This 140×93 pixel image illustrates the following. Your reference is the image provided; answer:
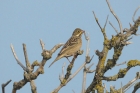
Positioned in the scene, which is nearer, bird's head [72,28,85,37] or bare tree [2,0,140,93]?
bare tree [2,0,140,93]

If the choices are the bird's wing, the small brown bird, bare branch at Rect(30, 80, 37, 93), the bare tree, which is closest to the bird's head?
the small brown bird

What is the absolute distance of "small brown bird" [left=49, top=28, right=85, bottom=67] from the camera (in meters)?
10.6

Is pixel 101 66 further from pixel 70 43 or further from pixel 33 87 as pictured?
pixel 70 43

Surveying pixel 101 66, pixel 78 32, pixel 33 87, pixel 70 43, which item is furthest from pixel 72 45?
pixel 33 87

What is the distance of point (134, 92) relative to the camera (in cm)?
661

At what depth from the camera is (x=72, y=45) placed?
38.3 feet

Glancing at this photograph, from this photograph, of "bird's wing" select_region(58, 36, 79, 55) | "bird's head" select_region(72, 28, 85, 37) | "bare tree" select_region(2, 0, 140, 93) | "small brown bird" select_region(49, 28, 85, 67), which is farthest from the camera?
"bird's head" select_region(72, 28, 85, 37)

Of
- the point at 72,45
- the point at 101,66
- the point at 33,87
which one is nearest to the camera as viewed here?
the point at 33,87

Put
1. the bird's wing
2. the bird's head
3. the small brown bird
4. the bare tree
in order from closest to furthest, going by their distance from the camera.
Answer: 1. the bare tree
2. the small brown bird
3. the bird's wing
4. the bird's head

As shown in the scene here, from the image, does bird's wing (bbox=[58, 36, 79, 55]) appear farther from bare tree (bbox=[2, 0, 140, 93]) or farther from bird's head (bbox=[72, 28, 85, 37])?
bare tree (bbox=[2, 0, 140, 93])

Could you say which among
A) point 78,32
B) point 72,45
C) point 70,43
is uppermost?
point 78,32

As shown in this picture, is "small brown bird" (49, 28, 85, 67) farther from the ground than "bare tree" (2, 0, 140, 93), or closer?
farther from the ground

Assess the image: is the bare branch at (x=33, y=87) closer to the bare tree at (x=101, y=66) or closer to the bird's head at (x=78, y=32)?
the bare tree at (x=101, y=66)

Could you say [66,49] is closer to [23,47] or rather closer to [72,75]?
[72,75]
